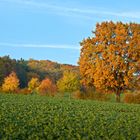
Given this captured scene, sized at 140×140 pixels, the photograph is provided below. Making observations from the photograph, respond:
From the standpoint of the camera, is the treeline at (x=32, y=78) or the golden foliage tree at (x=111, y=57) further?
the treeline at (x=32, y=78)

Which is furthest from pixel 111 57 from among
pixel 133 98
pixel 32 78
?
pixel 32 78

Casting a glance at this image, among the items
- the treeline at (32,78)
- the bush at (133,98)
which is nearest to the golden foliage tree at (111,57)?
the bush at (133,98)

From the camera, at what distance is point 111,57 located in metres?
57.0

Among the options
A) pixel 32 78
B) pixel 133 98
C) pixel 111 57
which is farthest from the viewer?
pixel 32 78

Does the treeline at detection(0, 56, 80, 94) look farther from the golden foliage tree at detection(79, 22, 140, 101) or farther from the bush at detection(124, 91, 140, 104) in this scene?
the bush at detection(124, 91, 140, 104)

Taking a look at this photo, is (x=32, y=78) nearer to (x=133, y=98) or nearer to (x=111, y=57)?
(x=133, y=98)

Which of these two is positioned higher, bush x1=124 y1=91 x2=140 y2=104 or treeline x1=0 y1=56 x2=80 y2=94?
treeline x1=0 y1=56 x2=80 y2=94

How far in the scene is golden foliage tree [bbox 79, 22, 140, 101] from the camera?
57.2 m

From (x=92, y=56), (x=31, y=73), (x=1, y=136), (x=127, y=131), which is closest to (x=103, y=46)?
(x=92, y=56)

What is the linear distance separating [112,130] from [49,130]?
301 centimetres

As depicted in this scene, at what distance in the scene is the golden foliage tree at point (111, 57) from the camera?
5722cm

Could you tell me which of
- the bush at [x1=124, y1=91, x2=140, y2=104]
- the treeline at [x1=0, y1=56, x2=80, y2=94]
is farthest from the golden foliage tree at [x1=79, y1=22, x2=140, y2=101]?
the treeline at [x1=0, y1=56, x2=80, y2=94]

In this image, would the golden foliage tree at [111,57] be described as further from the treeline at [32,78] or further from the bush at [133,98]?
the treeline at [32,78]

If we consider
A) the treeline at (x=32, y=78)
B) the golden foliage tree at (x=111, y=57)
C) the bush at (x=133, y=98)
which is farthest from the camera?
the treeline at (x=32, y=78)
